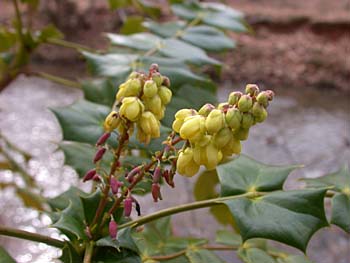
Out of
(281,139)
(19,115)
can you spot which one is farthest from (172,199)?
(19,115)

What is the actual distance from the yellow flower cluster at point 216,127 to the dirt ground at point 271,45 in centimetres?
228

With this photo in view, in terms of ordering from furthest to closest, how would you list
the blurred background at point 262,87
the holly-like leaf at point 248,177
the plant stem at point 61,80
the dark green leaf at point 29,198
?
the blurred background at point 262,87, the dark green leaf at point 29,198, the plant stem at point 61,80, the holly-like leaf at point 248,177

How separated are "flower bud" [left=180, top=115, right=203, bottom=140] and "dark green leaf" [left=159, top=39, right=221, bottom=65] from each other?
13.9 inches

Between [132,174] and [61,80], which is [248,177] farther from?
[61,80]

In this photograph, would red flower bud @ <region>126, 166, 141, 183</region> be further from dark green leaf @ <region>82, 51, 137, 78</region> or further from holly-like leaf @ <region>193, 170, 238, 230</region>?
holly-like leaf @ <region>193, 170, 238, 230</region>

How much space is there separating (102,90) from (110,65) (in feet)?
0.11

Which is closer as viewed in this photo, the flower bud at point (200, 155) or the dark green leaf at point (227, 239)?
A: the flower bud at point (200, 155)

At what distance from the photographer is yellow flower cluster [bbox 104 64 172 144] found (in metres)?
0.42

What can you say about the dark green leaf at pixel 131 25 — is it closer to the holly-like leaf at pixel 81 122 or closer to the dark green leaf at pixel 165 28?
the dark green leaf at pixel 165 28

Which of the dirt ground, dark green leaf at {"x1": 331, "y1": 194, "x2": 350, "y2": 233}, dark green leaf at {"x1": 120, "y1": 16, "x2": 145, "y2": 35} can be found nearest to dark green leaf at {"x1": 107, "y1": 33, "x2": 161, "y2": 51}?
dark green leaf at {"x1": 120, "y1": 16, "x2": 145, "y2": 35}

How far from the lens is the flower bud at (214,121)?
40 cm

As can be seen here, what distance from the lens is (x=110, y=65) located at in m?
0.75

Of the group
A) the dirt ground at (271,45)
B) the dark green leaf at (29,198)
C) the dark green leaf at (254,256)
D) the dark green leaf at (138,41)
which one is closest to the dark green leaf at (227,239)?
the dark green leaf at (254,256)

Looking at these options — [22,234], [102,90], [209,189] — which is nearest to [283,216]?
[22,234]
